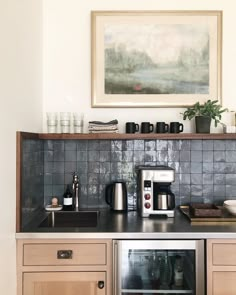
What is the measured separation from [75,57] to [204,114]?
1070 mm

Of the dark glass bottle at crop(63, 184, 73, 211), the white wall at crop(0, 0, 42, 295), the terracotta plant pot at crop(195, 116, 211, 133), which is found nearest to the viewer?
the white wall at crop(0, 0, 42, 295)

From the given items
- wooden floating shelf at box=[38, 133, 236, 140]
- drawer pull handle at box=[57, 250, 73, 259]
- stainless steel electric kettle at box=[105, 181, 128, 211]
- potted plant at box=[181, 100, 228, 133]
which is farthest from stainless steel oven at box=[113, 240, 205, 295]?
potted plant at box=[181, 100, 228, 133]

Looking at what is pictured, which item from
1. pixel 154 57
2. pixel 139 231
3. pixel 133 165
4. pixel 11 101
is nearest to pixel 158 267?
A: pixel 139 231

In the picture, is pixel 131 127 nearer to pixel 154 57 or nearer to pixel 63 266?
pixel 154 57

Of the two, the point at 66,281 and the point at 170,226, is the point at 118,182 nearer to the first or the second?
the point at 170,226

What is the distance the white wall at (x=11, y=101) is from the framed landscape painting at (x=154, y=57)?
578 millimetres

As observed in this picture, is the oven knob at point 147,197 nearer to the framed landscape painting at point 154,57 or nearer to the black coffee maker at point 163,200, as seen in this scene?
the black coffee maker at point 163,200

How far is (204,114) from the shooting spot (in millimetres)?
2322

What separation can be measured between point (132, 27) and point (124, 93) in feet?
1.68

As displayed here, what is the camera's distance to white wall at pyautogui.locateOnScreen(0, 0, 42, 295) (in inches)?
62.1

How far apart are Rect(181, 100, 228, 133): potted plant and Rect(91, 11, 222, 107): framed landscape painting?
136 mm

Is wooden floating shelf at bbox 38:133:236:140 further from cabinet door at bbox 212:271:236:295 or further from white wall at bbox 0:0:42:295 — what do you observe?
cabinet door at bbox 212:271:236:295

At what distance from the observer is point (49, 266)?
1818mm

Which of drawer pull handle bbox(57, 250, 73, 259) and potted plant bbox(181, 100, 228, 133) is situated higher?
potted plant bbox(181, 100, 228, 133)
